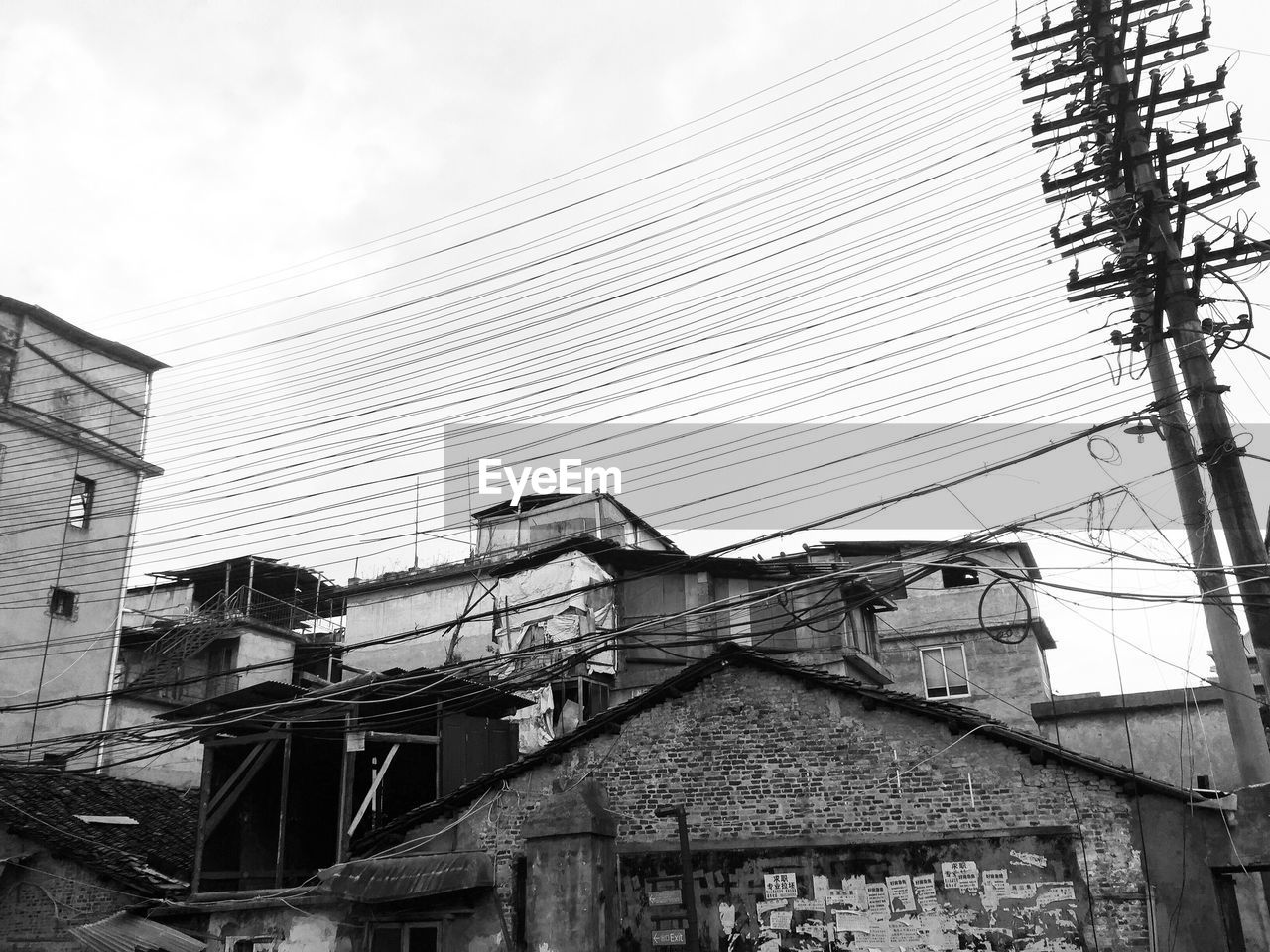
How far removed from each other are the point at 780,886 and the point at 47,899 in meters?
13.3

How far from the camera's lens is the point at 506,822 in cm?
1386

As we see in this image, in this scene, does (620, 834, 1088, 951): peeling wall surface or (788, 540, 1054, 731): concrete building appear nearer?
(620, 834, 1088, 951): peeling wall surface

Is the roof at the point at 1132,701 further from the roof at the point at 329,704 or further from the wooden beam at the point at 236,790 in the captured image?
the wooden beam at the point at 236,790

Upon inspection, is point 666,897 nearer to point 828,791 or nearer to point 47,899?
point 828,791

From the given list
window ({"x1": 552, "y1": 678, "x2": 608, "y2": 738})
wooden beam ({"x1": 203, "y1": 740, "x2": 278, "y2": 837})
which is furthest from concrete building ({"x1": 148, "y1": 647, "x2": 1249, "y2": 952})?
window ({"x1": 552, "y1": 678, "x2": 608, "y2": 738})

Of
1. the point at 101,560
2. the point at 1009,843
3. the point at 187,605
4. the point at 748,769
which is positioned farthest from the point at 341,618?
the point at 1009,843

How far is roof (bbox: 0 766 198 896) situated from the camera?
1683 cm

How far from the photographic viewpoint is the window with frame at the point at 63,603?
25203mm

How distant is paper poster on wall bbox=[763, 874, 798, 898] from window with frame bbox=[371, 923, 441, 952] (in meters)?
4.73

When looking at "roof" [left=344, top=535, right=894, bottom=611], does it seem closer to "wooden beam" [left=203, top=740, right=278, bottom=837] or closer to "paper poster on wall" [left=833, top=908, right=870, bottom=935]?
"wooden beam" [left=203, top=740, right=278, bottom=837]

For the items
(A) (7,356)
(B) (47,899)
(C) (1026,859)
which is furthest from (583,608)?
(C) (1026,859)

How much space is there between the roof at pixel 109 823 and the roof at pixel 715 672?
5.83 metres

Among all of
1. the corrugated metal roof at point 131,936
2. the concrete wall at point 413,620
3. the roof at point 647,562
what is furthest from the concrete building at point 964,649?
the corrugated metal roof at point 131,936

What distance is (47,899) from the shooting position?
17109 mm
